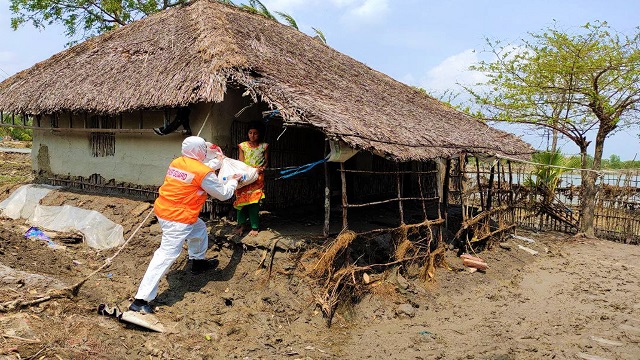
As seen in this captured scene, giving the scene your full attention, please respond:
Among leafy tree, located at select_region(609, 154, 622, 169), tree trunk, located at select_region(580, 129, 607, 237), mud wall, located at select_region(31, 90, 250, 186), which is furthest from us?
leafy tree, located at select_region(609, 154, 622, 169)

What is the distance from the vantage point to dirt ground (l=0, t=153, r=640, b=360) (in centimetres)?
449

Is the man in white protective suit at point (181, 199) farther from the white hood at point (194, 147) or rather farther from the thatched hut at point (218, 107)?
the thatched hut at point (218, 107)

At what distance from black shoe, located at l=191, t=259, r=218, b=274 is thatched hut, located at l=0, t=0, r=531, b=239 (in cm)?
176

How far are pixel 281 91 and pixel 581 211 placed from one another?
33.2ft

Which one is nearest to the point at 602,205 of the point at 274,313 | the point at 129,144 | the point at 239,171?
the point at 274,313

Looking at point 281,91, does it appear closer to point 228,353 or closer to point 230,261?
point 230,261

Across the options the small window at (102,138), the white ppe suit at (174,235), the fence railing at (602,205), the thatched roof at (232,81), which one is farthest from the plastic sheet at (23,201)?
the fence railing at (602,205)

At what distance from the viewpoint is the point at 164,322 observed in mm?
4891

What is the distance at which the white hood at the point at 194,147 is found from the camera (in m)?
5.12

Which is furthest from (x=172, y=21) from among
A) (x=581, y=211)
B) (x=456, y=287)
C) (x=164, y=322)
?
(x=581, y=211)

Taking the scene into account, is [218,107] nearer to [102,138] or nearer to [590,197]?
[102,138]

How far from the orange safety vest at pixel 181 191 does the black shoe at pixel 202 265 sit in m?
0.87

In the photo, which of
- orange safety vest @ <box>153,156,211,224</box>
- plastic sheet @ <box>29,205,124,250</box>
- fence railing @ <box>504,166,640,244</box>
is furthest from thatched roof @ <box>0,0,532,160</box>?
fence railing @ <box>504,166,640,244</box>

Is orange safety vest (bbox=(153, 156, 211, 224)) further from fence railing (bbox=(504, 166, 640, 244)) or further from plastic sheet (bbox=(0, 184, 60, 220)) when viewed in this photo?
fence railing (bbox=(504, 166, 640, 244))
